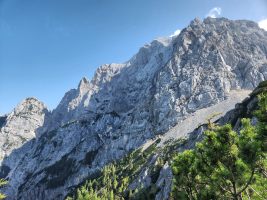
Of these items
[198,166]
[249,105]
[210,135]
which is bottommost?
[198,166]

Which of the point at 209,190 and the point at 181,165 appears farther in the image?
the point at 181,165

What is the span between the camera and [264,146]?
1134 inches

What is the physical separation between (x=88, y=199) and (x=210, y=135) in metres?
73.2

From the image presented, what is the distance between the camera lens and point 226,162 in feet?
106

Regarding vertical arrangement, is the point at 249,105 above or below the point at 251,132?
above

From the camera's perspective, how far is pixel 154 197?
14425 cm

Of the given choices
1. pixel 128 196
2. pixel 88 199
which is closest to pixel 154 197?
pixel 128 196

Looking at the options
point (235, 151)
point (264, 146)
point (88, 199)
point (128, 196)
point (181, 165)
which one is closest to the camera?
point (264, 146)

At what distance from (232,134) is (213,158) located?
2972 mm

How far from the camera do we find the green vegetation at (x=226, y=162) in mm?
29281

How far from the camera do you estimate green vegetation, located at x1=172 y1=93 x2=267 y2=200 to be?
29.3 metres

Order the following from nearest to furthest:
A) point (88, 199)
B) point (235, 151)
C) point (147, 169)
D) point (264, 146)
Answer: point (264, 146), point (235, 151), point (88, 199), point (147, 169)

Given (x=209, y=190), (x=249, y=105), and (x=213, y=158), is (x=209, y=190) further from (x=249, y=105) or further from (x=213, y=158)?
(x=249, y=105)

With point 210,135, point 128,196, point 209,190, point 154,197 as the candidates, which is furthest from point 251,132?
point 128,196
